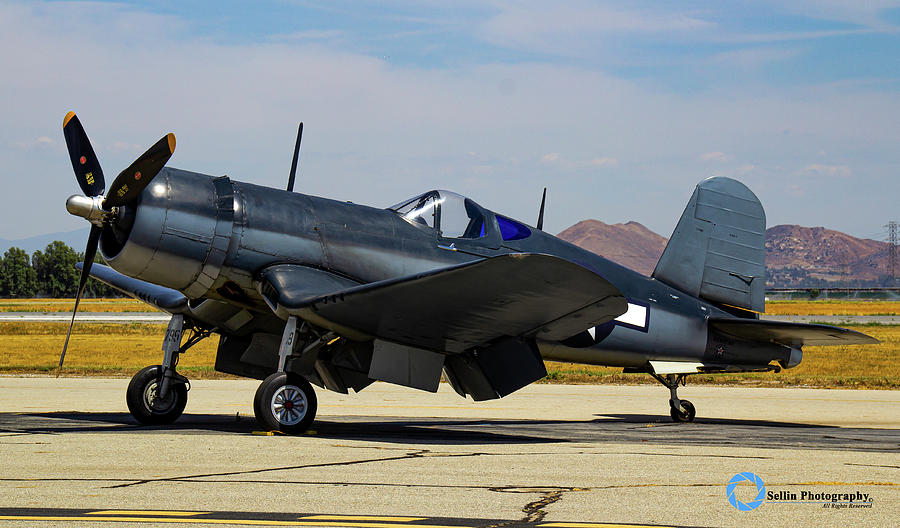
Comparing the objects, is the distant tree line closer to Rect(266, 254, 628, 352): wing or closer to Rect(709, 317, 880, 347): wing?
Rect(709, 317, 880, 347): wing

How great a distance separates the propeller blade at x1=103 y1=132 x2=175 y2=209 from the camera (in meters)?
9.49

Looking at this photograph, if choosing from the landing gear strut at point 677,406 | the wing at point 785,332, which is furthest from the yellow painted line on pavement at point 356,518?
the landing gear strut at point 677,406

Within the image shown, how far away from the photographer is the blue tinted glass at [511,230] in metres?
11.7

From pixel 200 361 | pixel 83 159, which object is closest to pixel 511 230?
pixel 83 159

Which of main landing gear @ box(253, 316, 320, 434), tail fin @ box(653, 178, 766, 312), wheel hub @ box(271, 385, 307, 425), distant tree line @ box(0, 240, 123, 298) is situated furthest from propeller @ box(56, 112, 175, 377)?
distant tree line @ box(0, 240, 123, 298)

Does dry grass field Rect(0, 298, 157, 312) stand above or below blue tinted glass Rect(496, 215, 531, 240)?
below

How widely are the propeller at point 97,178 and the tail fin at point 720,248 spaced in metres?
7.38

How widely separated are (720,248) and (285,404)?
7227 millimetres

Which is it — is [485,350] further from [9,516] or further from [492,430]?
[9,516]

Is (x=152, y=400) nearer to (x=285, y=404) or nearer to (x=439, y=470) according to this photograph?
(x=285, y=404)

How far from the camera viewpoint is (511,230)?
11.8 m

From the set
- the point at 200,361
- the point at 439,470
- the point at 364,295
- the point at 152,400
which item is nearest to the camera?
the point at 439,470

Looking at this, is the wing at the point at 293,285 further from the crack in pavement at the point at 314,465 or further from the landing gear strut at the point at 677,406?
the landing gear strut at the point at 677,406

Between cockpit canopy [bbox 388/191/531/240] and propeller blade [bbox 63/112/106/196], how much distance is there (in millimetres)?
3391
